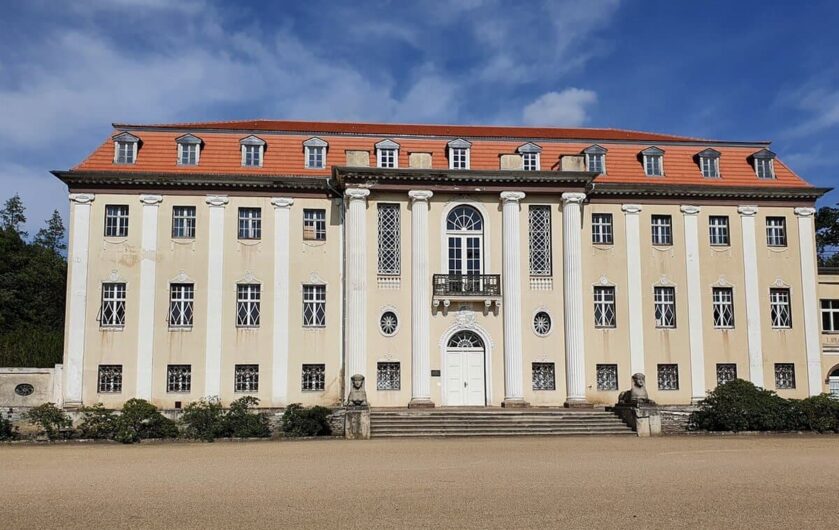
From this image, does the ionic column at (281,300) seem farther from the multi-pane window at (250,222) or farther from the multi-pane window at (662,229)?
the multi-pane window at (662,229)

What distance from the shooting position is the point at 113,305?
29.3 m

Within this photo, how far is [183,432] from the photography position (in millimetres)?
Result: 24125

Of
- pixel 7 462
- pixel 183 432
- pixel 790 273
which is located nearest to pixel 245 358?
pixel 183 432

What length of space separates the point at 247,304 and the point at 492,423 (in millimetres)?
10100

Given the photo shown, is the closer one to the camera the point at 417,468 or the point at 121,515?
the point at 121,515

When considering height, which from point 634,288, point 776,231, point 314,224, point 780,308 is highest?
point 314,224

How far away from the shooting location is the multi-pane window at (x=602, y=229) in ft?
102

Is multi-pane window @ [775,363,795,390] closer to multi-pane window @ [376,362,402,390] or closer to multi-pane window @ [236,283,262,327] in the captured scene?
multi-pane window @ [376,362,402,390]

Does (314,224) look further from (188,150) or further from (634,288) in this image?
(634,288)

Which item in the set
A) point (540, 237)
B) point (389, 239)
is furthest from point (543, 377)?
point (389, 239)

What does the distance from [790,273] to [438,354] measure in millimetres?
13969

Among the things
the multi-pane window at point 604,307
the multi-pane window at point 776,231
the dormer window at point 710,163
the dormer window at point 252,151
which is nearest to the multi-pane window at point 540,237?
the multi-pane window at point 604,307

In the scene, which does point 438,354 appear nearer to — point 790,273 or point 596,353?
point 596,353

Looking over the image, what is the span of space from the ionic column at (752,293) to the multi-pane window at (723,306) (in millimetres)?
598
